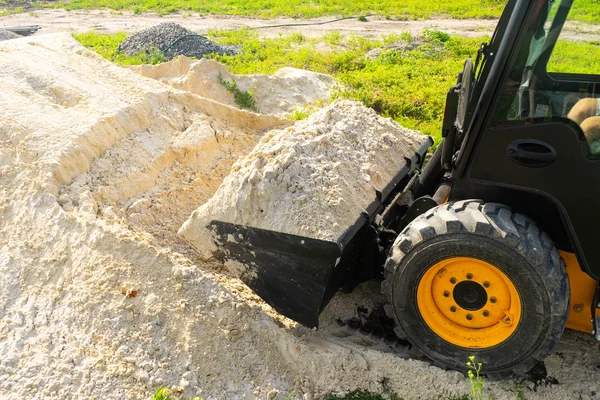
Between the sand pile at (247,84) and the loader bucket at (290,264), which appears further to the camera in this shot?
the sand pile at (247,84)

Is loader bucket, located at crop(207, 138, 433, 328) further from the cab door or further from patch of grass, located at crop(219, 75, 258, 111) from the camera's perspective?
patch of grass, located at crop(219, 75, 258, 111)

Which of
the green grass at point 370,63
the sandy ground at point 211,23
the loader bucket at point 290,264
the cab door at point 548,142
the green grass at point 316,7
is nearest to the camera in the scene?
the cab door at point 548,142

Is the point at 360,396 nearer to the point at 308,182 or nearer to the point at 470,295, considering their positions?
the point at 470,295

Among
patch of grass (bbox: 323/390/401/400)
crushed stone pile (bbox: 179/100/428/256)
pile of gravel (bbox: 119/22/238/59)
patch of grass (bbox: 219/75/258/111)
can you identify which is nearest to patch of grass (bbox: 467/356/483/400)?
patch of grass (bbox: 323/390/401/400)

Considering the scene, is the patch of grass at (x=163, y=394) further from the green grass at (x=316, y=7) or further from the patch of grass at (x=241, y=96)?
the green grass at (x=316, y=7)

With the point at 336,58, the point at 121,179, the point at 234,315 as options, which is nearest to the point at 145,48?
the point at 336,58

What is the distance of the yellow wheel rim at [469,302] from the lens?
3002mm

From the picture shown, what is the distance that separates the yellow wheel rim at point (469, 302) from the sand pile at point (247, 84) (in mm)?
4715

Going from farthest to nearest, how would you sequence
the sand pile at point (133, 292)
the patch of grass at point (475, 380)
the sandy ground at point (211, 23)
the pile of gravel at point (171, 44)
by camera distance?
the sandy ground at point (211, 23)
the pile of gravel at point (171, 44)
the sand pile at point (133, 292)
the patch of grass at point (475, 380)

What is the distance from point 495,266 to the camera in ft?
9.54

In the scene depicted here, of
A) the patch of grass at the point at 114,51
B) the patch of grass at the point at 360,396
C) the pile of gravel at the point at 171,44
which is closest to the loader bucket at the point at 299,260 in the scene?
the patch of grass at the point at 360,396

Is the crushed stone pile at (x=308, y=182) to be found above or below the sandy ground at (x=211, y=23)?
above

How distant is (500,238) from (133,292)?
7.80 feet

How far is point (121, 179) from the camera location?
4453 mm
